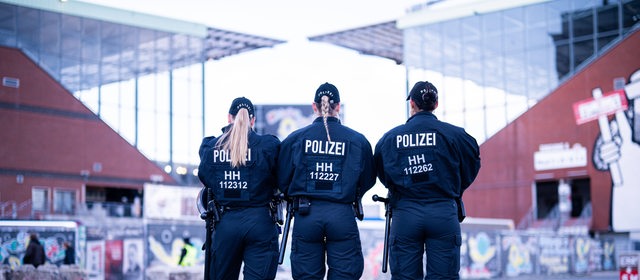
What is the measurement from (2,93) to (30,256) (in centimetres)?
3244

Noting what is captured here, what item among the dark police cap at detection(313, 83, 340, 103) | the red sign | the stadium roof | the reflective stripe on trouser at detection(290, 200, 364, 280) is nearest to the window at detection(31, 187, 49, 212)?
the stadium roof

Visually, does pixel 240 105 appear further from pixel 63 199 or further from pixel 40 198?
pixel 63 199

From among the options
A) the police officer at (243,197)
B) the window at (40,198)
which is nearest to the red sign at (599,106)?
the window at (40,198)

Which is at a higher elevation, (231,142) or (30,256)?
(231,142)

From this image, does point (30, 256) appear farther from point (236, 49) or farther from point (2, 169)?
point (236, 49)

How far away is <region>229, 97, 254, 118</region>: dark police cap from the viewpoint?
8828 mm

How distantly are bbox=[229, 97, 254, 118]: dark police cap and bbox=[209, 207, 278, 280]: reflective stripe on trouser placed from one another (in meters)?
1.01

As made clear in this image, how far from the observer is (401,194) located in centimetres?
841

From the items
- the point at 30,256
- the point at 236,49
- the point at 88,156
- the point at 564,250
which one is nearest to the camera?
the point at 30,256

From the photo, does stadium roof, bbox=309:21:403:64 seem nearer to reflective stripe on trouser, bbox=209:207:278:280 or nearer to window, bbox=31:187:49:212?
window, bbox=31:187:49:212

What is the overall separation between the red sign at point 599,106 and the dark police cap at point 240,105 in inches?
1918

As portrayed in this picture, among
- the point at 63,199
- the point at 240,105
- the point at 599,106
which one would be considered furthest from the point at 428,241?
the point at 63,199

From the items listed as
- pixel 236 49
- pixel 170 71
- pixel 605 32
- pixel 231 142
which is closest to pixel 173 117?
pixel 170 71

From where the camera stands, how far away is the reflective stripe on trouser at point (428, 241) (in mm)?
8039
